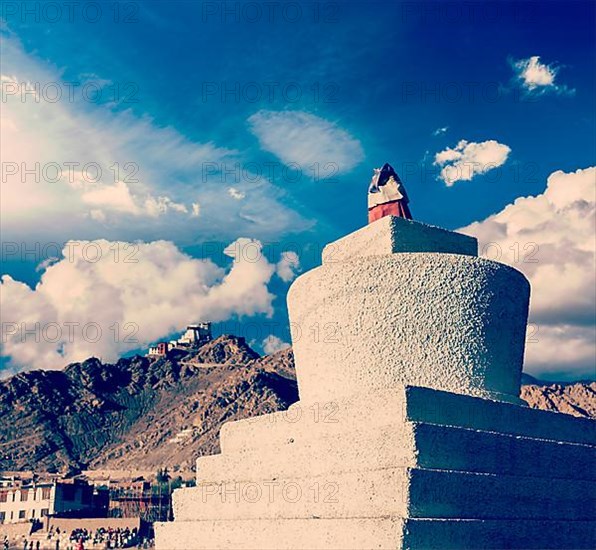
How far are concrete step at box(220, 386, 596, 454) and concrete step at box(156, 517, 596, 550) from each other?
5.72 ft

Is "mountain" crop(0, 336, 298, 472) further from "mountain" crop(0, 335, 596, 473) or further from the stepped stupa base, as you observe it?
the stepped stupa base

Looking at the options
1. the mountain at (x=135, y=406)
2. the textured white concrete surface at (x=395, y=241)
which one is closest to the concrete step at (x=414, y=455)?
the textured white concrete surface at (x=395, y=241)

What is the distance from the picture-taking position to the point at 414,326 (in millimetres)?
15906

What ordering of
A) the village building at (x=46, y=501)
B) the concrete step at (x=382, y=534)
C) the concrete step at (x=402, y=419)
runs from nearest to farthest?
the concrete step at (x=382, y=534) → the concrete step at (x=402, y=419) → the village building at (x=46, y=501)

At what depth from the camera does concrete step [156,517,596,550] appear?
12547 mm

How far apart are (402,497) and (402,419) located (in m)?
1.50

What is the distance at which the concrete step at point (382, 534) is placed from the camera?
1255 centimetres

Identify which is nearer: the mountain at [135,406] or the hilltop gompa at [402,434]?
the hilltop gompa at [402,434]

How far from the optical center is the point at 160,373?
116500mm

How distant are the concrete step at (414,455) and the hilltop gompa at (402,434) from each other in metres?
0.03

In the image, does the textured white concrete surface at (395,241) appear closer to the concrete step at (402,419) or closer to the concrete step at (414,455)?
the concrete step at (402,419)

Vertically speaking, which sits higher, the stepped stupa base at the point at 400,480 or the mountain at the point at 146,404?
the mountain at the point at 146,404

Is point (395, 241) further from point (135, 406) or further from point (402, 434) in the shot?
point (135, 406)

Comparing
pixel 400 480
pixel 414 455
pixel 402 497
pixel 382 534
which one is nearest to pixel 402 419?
pixel 414 455
